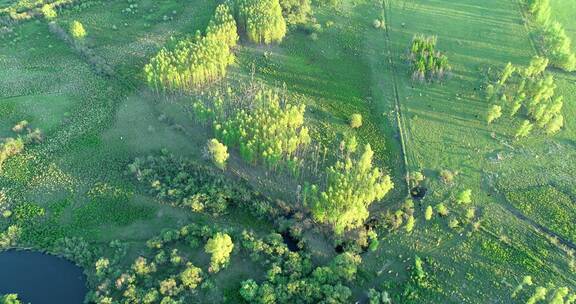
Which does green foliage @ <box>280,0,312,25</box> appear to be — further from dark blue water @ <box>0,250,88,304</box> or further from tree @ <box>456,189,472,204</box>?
dark blue water @ <box>0,250,88,304</box>

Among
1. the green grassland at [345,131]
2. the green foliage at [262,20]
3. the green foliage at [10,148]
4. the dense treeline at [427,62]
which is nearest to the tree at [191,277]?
the green grassland at [345,131]

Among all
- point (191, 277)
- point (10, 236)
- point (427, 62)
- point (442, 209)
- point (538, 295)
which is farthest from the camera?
point (427, 62)

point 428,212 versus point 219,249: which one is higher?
point 219,249

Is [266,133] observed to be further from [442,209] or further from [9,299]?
[9,299]

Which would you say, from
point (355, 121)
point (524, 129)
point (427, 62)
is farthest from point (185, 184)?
point (524, 129)

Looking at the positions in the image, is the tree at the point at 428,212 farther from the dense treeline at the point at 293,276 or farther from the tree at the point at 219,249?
the tree at the point at 219,249

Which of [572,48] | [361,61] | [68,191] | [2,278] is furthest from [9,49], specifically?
[572,48]

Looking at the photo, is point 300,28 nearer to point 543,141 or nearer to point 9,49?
point 543,141
